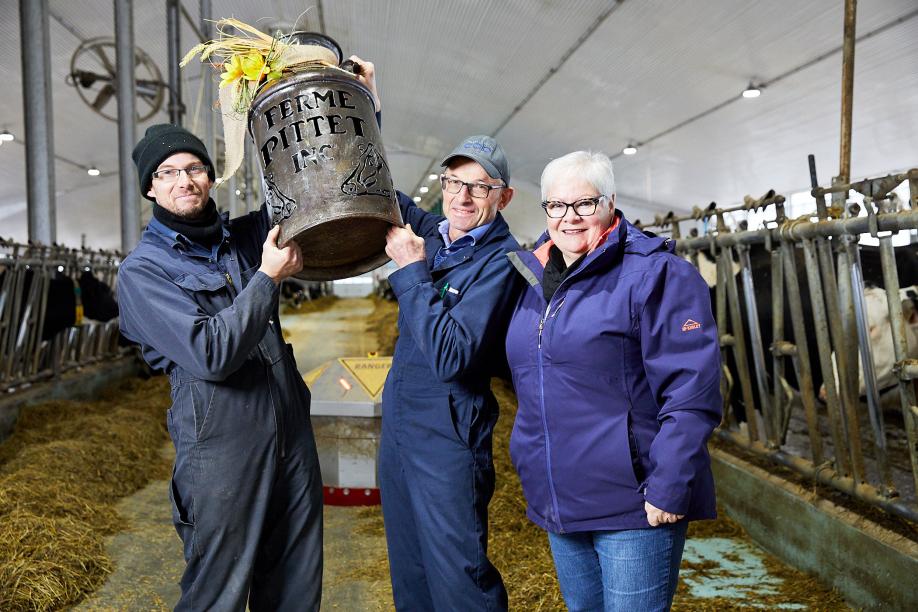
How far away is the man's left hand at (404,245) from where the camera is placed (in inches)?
86.9

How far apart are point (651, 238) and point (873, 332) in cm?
367

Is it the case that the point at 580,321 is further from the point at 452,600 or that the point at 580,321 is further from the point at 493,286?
the point at 452,600

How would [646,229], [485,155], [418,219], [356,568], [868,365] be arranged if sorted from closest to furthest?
[485,155], [418,219], [868,365], [356,568], [646,229]

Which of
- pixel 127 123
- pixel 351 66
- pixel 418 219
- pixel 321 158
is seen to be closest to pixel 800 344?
pixel 418 219

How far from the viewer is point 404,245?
7.25 ft

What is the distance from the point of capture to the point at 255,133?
221 cm

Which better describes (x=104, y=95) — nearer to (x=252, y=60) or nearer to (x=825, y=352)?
(x=252, y=60)

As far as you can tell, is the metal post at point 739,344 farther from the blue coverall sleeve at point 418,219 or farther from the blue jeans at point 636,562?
the blue jeans at point 636,562

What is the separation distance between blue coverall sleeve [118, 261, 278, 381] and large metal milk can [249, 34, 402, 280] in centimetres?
20

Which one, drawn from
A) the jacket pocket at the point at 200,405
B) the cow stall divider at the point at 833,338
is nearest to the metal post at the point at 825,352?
the cow stall divider at the point at 833,338

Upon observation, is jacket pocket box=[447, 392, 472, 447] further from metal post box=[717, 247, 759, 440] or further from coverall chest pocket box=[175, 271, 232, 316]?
metal post box=[717, 247, 759, 440]

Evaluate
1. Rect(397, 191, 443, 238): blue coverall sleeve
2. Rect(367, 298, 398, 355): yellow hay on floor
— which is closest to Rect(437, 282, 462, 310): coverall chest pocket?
Rect(397, 191, 443, 238): blue coverall sleeve

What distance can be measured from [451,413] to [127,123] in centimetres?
870

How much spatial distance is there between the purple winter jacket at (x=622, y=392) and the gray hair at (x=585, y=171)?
0.11 meters
